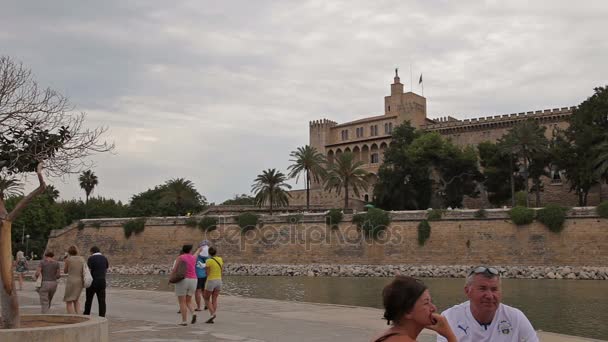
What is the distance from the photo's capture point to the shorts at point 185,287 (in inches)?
442

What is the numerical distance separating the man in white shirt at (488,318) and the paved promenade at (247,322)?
547cm

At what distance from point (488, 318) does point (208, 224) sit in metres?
43.1

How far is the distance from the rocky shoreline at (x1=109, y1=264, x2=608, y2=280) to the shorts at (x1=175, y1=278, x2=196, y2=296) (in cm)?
2188

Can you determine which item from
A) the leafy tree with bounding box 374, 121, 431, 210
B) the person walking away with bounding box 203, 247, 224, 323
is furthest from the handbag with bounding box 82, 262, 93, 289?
the leafy tree with bounding box 374, 121, 431, 210

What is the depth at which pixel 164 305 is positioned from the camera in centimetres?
1510

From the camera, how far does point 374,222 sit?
40.3m

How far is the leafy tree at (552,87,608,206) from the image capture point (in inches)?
1691

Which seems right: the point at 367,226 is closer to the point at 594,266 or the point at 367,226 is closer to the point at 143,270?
the point at 594,266

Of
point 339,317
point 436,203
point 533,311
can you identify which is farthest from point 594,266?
point 339,317

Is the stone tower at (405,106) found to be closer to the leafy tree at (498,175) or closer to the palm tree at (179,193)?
the leafy tree at (498,175)

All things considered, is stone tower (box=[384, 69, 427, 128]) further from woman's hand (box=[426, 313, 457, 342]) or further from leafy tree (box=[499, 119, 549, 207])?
woman's hand (box=[426, 313, 457, 342])

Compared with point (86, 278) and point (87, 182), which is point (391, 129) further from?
point (86, 278)

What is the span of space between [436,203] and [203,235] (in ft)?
75.0

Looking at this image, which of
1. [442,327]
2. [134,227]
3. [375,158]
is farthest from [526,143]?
[442,327]
